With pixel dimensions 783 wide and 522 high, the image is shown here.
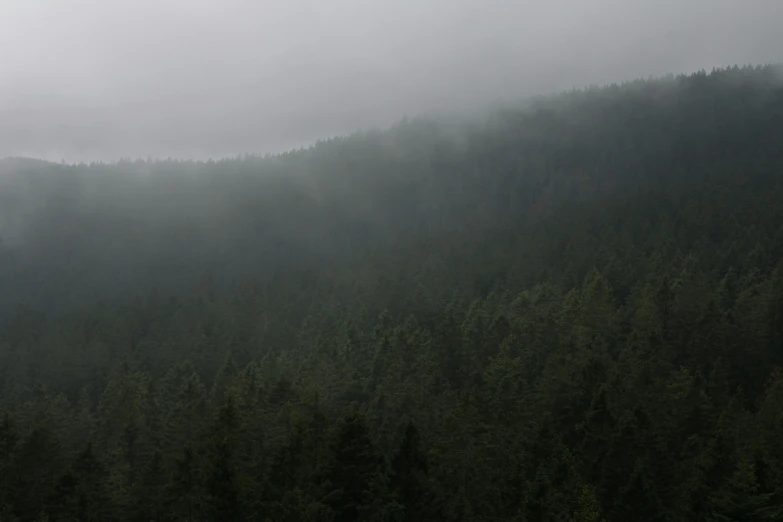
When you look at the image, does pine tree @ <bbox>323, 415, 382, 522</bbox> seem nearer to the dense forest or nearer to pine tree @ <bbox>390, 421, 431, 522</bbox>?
the dense forest

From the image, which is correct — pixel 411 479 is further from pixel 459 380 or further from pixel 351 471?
pixel 459 380

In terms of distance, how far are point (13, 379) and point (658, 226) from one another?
268 ft

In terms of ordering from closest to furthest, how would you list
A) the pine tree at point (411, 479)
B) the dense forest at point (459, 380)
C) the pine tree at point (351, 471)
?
the pine tree at point (351, 471) → the pine tree at point (411, 479) → the dense forest at point (459, 380)

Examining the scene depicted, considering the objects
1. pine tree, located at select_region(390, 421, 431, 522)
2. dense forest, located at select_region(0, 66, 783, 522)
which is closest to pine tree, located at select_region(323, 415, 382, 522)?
dense forest, located at select_region(0, 66, 783, 522)

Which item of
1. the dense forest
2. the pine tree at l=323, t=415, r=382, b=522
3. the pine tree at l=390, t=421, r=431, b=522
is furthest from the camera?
the dense forest

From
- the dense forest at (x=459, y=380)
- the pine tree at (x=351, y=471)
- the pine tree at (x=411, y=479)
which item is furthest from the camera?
the dense forest at (x=459, y=380)

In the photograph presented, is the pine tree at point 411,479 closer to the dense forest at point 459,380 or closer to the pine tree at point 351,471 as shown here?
the dense forest at point 459,380

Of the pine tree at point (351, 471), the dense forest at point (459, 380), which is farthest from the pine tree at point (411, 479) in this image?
the pine tree at point (351, 471)

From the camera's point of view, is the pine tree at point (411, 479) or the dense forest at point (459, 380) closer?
the pine tree at point (411, 479)

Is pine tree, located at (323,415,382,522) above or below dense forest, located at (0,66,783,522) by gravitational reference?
above

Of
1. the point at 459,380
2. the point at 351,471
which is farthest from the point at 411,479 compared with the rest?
the point at 459,380

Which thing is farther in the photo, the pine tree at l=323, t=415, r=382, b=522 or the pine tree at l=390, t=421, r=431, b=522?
the pine tree at l=390, t=421, r=431, b=522

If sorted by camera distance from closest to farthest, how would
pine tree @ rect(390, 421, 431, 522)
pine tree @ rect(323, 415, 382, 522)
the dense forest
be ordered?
pine tree @ rect(323, 415, 382, 522), pine tree @ rect(390, 421, 431, 522), the dense forest

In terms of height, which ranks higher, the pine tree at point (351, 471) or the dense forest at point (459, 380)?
the pine tree at point (351, 471)
